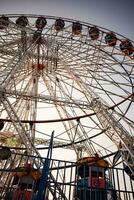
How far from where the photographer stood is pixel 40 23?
15602 mm

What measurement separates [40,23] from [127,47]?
5608mm

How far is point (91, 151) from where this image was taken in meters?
11.9

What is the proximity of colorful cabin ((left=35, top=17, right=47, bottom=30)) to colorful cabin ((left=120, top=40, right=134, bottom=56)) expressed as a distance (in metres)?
5.05

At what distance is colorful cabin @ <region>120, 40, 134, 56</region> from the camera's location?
15.5 metres

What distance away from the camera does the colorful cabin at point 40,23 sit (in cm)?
1524

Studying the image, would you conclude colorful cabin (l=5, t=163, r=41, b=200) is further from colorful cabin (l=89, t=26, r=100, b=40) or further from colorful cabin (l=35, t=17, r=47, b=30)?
colorful cabin (l=89, t=26, r=100, b=40)

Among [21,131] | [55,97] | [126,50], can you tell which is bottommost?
[21,131]

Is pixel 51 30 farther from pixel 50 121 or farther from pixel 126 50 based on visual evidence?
pixel 50 121

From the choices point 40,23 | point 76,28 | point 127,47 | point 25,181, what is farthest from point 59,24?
point 25,181

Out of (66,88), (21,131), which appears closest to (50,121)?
(66,88)

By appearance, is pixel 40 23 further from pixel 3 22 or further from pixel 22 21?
pixel 3 22

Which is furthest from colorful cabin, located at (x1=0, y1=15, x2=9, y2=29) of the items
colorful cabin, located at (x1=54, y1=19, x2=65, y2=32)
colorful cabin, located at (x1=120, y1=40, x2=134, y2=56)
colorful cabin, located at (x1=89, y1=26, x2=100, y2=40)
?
colorful cabin, located at (x1=120, y1=40, x2=134, y2=56)

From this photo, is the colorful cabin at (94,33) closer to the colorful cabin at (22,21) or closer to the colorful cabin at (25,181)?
the colorful cabin at (22,21)

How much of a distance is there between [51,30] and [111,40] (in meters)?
3.85
